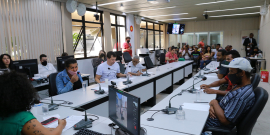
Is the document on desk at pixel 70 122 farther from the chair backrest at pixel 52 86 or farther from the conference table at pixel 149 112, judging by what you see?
the chair backrest at pixel 52 86

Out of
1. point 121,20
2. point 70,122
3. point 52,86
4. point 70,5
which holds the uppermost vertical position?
point 121,20

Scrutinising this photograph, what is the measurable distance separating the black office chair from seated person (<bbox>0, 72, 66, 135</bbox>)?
5.30 feet

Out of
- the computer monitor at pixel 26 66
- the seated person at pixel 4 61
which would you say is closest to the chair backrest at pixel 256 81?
the computer monitor at pixel 26 66

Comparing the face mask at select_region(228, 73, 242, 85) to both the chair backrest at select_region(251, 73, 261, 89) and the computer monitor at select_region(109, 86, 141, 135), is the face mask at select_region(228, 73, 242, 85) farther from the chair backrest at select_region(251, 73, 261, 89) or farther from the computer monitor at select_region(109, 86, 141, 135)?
the computer monitor at select_region(109, 86, 141, 135)

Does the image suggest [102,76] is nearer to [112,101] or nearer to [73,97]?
[73,97]

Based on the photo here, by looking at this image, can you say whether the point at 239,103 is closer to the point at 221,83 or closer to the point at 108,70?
the point at 221,83

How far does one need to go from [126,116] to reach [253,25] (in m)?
13.4

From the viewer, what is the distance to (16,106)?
116 cm

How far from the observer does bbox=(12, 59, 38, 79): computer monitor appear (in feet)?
11.1

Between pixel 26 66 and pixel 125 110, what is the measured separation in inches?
117

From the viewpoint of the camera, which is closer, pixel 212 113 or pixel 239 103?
pixel 239 103

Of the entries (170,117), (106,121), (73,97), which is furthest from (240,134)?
(73,97)

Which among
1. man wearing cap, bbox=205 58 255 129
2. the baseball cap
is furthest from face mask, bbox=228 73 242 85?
the baseball cap

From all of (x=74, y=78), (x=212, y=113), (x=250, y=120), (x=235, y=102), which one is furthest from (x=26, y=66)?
(x=250, y=120)
